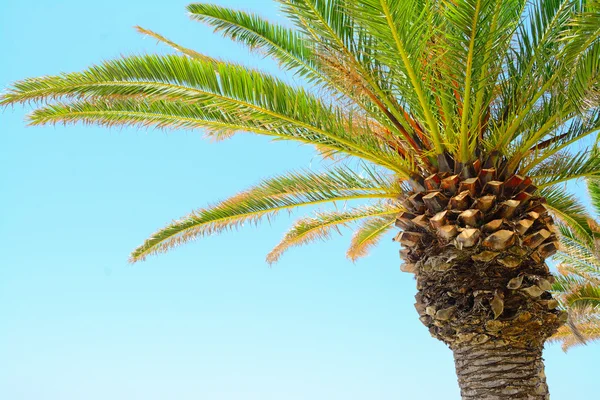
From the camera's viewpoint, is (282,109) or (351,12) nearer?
(351,12)

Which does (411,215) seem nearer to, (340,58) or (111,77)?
(340,58)

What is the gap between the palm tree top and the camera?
5.56 meters

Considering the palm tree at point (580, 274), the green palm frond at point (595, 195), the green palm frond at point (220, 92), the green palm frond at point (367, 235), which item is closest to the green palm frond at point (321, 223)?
the green palm frond at point (367, 235)

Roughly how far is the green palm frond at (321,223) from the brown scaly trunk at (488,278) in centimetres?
166

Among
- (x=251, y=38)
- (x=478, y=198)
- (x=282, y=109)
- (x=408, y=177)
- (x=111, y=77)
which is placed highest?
(x=251, y=38)

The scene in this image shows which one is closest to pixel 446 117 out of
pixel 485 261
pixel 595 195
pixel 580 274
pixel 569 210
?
pixel 485 261

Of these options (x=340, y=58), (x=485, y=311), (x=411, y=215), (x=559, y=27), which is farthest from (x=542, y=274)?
(x=340, y=58)

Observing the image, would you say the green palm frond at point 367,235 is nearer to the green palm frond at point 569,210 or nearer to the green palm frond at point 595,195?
the green palm frond at point 569,210

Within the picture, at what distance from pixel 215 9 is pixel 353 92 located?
226cm

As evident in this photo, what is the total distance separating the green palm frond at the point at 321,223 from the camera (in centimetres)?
829

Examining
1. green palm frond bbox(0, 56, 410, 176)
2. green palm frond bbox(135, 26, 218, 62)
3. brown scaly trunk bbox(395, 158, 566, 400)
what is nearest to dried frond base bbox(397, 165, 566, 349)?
brown scaly trunk bbox(395, 158, 566, 400)

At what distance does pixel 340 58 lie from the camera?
20.4ft

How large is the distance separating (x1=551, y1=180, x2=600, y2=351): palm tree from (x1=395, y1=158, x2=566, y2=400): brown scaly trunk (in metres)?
3.04

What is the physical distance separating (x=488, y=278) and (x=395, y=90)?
6.86ft
